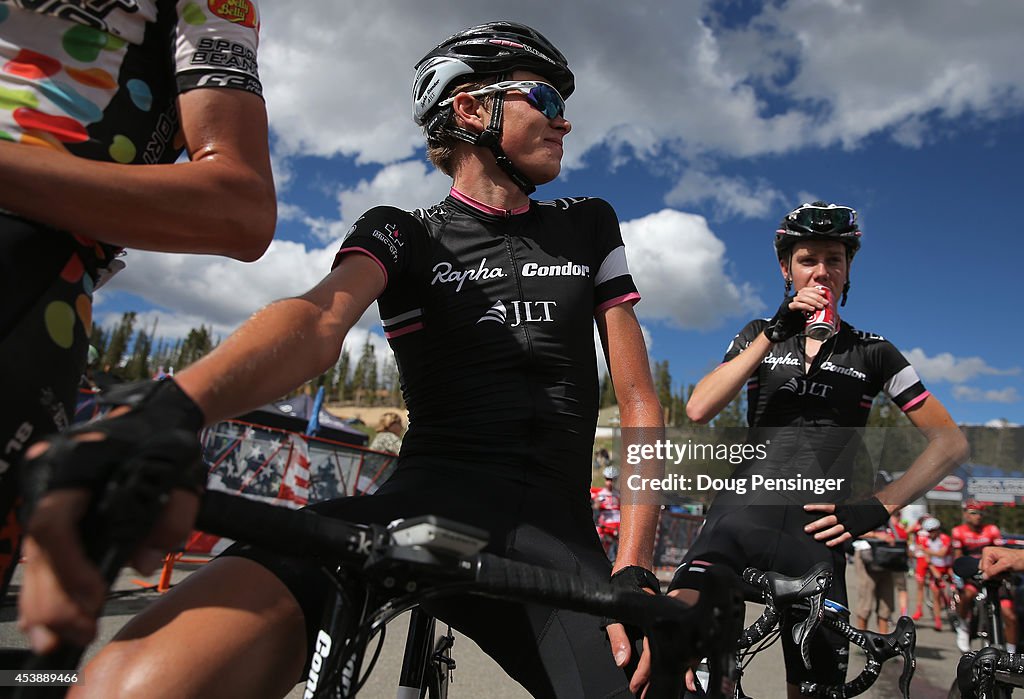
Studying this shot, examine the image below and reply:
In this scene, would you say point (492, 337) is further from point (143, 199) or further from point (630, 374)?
point (143, 199)

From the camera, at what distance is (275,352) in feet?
4.11

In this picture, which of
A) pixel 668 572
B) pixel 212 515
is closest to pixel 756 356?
pixel 212 515

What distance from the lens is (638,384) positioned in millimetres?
2344

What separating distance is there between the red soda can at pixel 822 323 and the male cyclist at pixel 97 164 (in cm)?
321

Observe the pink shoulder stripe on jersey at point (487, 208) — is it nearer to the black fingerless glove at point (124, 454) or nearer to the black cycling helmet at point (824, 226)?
the black fingerless glove at point (124, 454)

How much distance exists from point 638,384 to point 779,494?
182 centimetres

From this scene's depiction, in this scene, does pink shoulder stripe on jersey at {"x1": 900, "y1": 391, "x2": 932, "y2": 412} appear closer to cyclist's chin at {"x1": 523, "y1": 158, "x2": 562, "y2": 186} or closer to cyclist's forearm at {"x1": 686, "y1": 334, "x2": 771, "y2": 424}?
cyclist's forearm at {"x1": 686, "y1": 334, "x2": 771, "y2": 424}

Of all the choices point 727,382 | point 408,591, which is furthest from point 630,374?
point 727,382

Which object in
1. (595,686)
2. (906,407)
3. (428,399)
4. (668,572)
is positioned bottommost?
(668,572)

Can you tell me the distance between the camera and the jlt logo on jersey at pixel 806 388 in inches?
156

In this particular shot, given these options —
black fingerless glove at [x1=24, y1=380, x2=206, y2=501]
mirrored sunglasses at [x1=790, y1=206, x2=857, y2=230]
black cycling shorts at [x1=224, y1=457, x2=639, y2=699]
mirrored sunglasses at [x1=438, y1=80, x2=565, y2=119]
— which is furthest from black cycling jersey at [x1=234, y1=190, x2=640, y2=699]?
mirrored sunglasses at [x1=790, y1=206, x2=857, y2=230]

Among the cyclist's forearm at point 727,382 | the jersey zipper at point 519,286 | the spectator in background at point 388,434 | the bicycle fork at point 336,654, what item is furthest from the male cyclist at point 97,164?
the spectator in background at point 388,434

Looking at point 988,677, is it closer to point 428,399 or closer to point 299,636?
point 428,399

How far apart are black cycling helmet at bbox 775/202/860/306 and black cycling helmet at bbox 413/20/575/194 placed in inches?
89.3
